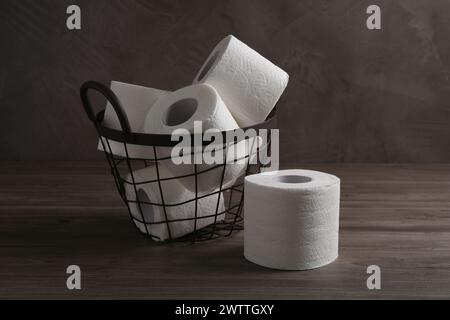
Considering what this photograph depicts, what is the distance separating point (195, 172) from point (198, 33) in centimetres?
71

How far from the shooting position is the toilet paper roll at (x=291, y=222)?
842mm

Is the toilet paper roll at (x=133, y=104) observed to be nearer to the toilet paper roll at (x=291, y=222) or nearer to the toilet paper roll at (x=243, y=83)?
the toilet paper roll at (x=243, y=83)

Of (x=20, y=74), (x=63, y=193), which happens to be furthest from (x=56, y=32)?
(x=63, y=193)

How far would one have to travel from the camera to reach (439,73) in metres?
1.55

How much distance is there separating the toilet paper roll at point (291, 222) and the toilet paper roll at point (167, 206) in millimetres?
96

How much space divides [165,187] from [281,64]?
0.68m

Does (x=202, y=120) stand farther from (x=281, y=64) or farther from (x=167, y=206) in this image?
→ (x=281, y=64)

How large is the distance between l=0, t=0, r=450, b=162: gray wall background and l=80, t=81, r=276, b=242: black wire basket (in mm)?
533

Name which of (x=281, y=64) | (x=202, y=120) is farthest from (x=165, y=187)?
(x=281, y=64)

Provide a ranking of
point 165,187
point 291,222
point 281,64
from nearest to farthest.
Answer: point 291,222
point 165,187
point 281,64

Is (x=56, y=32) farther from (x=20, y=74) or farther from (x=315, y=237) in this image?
(x=315, y=237)

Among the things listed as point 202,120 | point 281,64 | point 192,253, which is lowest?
point 192,253

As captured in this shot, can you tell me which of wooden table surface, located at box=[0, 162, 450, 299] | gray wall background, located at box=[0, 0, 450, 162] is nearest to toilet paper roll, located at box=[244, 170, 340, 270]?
wooden table surface, located at box=[0, 162, 450, 299]

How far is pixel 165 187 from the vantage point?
946 mm
